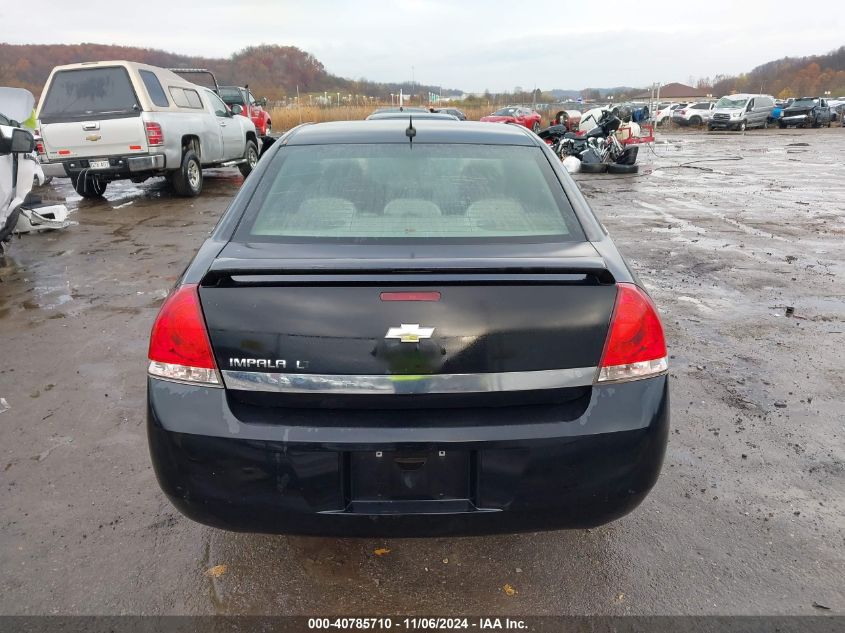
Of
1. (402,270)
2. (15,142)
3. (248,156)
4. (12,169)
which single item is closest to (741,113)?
(248,156)

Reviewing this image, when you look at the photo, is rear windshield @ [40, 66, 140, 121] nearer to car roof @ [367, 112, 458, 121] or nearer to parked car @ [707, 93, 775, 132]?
car roof @ [367, 112, 458, 121]

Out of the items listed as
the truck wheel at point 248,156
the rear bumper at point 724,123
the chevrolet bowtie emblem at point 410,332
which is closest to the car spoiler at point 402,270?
the chevrolet bowtie emblem at point 410,332

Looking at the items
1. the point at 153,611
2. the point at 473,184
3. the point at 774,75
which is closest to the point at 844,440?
the point at 473,184

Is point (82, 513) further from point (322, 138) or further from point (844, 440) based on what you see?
point (844, 440)

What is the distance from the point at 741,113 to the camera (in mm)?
34219

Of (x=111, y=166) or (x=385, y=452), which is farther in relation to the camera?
(x=111, y=166)

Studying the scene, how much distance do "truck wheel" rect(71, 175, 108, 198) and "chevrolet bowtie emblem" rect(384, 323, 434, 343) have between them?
1130 centimetres

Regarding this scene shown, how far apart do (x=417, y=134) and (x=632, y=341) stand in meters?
1.44

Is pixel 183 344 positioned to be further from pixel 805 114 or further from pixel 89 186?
pixel 805 114

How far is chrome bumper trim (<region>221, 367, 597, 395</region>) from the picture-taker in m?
1.88

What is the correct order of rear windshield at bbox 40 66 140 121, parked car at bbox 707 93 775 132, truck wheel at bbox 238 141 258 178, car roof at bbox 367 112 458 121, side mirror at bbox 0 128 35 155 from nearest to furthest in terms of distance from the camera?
1. car roof at bbox 367 112 458 121
2. side mirror at bbox 0 128 35 155
3. rear windshield at bbox 40 66 140 121
4. truck wheel at bbox 238 141 258 178
5. parked car at bbox 707 93 775 132

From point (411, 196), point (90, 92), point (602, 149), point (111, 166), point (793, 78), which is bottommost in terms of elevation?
point (793, 78)

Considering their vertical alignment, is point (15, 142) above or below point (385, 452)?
above

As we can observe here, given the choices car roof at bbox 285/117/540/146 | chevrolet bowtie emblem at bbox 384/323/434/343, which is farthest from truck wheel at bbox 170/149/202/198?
chevrolet bowtie emblem at bbox 384/323/434/343
